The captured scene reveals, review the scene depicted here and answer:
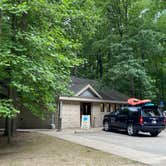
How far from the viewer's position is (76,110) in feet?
68.1

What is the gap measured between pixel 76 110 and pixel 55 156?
11.8m

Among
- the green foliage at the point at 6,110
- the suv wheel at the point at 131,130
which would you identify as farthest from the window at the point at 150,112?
the green foliage at the point at 6,110

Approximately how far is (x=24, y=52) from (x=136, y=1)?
63.3 ft

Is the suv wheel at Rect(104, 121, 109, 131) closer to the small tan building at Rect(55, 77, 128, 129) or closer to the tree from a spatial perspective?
the small tan building at Rect(55, 77, 128, 129)

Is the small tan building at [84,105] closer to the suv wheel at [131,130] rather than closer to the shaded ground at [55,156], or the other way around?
the suv wheel at [131,130]

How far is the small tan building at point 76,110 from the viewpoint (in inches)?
770

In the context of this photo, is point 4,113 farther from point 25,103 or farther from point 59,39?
point 59,39

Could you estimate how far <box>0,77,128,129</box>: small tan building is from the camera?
770 inches

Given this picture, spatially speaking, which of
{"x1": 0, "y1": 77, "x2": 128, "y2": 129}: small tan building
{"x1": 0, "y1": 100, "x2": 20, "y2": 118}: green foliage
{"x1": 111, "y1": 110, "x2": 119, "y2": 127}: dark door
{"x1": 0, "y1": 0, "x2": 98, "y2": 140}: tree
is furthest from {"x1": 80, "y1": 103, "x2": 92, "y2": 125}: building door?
{"x1": 0, "y1": 100, "x2": 20, "y2": 118}: green foliage

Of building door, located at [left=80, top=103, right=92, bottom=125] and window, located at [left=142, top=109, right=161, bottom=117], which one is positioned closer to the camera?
window, located at [left=142, top=109, right=161, bottom=117]

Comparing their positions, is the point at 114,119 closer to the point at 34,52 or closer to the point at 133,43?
the point at 34,52

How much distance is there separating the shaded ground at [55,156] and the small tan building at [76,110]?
24.9 ft

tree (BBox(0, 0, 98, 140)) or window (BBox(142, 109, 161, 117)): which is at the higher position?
tree (BBox(0, 0, 98, 140))

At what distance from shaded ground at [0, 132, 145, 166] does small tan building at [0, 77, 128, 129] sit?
7582 millimetres
